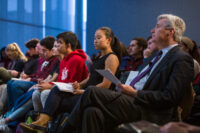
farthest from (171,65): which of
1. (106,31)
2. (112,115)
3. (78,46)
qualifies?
(78,46)

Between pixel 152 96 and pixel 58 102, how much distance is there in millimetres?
1170

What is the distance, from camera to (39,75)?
3875mm

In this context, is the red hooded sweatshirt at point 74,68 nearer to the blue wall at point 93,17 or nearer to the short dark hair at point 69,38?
the short dark hair at point 69,38

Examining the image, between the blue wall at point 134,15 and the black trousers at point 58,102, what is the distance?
12.2 feet

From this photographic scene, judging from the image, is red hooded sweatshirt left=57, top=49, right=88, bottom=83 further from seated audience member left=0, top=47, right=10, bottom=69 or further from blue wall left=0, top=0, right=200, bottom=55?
blue wall left=0, top=0, right=200, bottom=55

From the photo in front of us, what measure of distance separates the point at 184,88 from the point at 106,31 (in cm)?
131

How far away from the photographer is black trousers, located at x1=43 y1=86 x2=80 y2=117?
264 cm

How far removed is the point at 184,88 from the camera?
1.78 metres

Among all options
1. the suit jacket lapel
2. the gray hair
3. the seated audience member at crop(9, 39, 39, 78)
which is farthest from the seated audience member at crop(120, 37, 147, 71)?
the suit jacket lapel

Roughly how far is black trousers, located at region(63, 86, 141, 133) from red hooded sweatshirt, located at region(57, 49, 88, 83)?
40.9 inches

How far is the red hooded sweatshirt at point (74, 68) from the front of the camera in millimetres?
2994

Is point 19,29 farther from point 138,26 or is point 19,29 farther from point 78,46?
point 78,46

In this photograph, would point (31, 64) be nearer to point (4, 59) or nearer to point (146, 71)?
point (4, 59)

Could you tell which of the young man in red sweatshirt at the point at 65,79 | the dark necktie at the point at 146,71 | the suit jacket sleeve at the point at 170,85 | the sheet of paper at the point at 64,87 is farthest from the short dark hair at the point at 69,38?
the suit jacket sleeve at the point at 170,85
